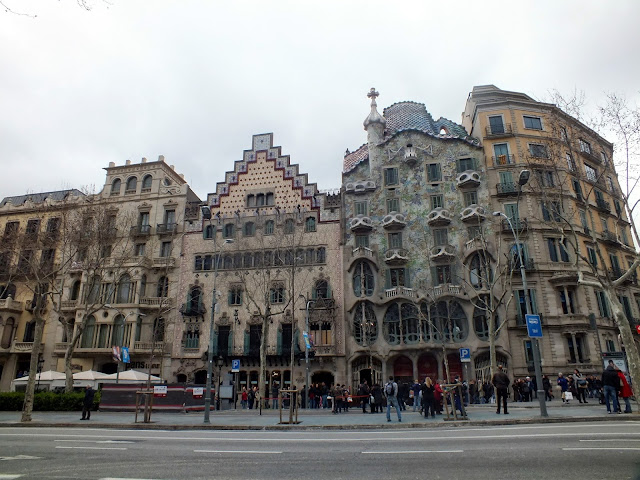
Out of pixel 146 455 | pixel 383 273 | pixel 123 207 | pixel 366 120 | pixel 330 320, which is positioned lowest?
pixel 146 455

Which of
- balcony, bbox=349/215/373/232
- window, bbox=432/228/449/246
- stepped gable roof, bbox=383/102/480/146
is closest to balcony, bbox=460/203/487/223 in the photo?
window, bbox=432/228/449/246

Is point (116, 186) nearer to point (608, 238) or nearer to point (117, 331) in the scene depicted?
point (117, 331)

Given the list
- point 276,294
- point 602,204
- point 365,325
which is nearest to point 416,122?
point 602,204

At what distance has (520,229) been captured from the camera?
1443 inches

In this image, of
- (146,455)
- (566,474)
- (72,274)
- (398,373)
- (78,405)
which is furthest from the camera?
(72,274)

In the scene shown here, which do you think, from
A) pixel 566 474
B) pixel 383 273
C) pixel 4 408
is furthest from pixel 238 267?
pixel 566 474

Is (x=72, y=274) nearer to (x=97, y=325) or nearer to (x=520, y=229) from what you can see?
(x=97, y=325)

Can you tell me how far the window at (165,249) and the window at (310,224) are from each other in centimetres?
1424

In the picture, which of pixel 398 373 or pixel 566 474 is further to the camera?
pixel 398 373

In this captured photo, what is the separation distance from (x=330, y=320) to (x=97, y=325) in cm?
2211

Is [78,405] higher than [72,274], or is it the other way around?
[72,274]

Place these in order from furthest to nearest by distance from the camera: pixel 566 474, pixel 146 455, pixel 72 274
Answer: pixel 72 274
pixel 146 455
pixel 566 474

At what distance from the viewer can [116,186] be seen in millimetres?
47000

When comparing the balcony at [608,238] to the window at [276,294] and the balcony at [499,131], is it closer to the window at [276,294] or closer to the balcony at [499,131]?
the balcony at [499,131]
